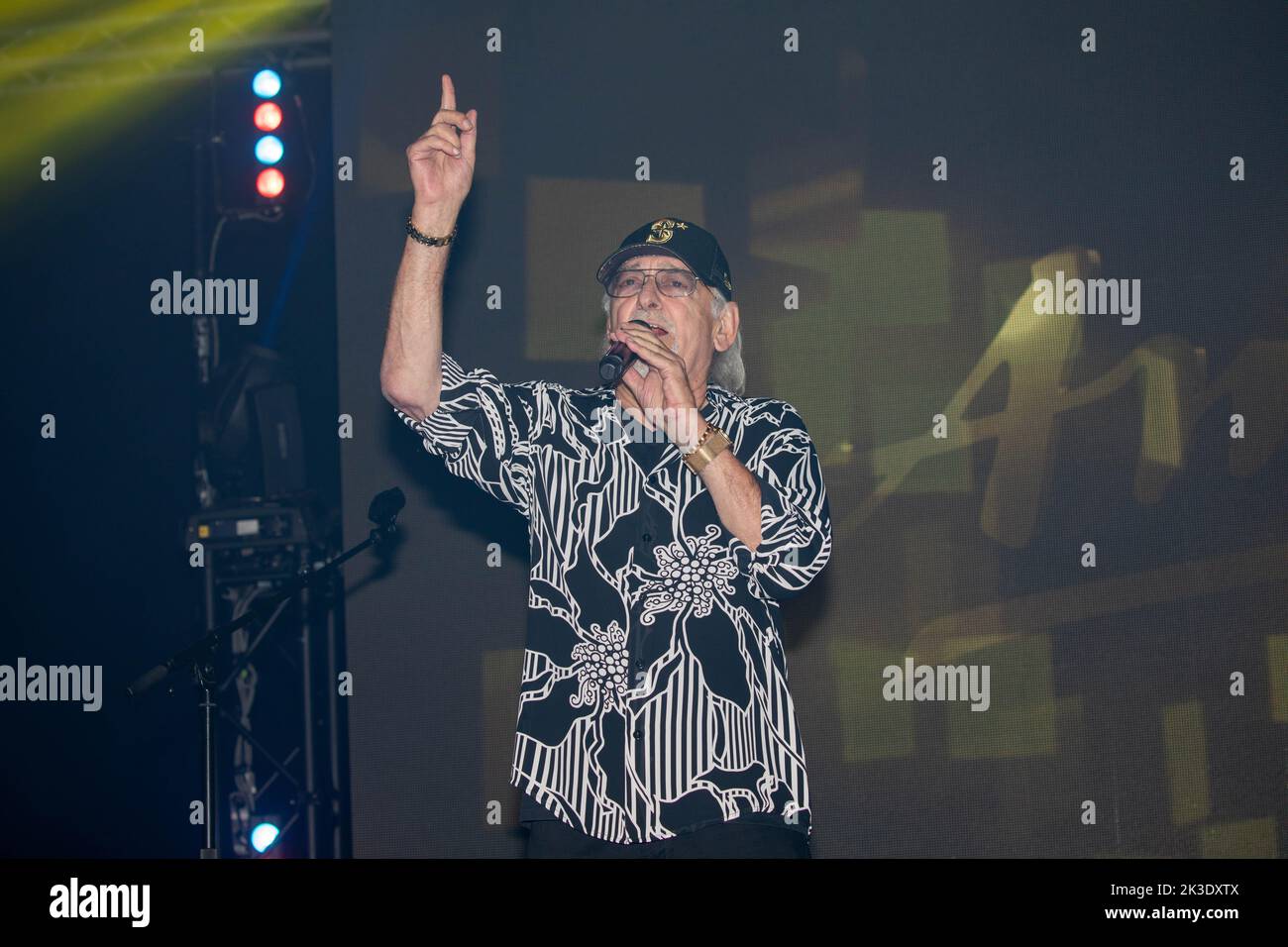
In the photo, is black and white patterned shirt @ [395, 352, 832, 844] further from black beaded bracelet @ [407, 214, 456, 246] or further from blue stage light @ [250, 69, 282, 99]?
blue stage light @ [250, 69, 282, 99]

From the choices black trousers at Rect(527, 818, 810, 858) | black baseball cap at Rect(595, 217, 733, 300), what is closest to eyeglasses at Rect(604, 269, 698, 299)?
black baseball cap at Rect(595, 217, 733, 300)

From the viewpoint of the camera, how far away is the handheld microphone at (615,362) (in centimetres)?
225

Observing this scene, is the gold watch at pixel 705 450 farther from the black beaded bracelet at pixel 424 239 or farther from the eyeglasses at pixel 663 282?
the black beaded bracelet at pixel 424 239

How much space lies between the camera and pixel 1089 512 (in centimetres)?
346

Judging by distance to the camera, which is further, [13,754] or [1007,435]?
[13,754]

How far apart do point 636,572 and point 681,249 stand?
724 millimetres

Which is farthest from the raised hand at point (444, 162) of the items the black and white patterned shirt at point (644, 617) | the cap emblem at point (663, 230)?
the cap emblem at point (663, 230)

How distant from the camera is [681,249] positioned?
8.52ft

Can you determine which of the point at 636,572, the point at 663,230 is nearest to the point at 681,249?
the point at 663,230

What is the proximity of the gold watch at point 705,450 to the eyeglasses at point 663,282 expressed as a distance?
1.47 ft

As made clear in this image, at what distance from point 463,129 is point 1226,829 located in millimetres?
2751

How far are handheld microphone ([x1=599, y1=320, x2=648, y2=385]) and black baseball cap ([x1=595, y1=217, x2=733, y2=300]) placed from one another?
0.34 metres

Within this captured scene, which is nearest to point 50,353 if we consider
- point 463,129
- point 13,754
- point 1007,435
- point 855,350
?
point 13,754
